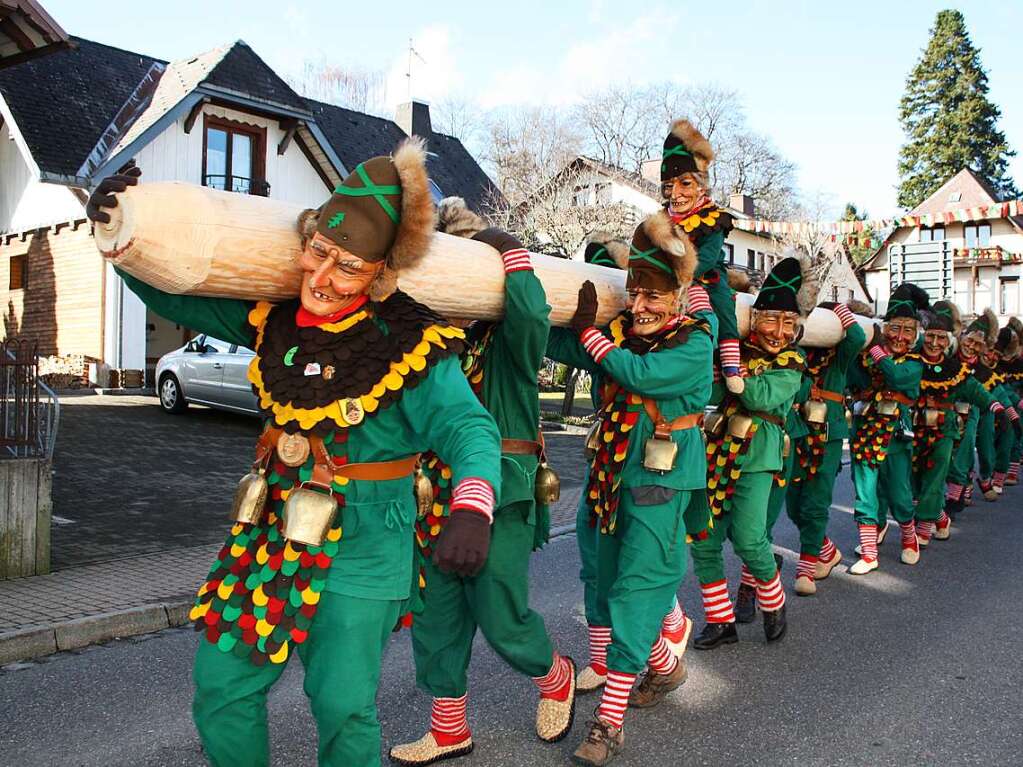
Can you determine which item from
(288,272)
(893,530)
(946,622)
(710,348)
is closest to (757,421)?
(710,348)

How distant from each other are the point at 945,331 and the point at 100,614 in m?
6.51

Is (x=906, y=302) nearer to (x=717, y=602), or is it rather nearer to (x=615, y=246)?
(x=717, y=602)

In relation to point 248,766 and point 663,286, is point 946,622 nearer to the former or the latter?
point 663,286

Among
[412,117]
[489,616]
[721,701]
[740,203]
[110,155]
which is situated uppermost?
[412,117]

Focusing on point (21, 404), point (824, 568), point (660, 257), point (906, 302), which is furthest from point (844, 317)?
point (21, 404)

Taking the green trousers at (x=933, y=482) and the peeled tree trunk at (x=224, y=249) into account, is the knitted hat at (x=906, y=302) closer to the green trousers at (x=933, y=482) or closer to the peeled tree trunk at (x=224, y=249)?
the green trousers at (x=933, y=482)

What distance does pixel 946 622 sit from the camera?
233 inches

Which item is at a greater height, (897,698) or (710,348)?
(710,348)

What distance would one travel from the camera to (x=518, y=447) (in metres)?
3.75

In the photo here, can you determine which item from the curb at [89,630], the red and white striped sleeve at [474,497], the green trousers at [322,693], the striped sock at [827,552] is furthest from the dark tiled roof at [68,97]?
the red and white striped sleeve at [474,497]

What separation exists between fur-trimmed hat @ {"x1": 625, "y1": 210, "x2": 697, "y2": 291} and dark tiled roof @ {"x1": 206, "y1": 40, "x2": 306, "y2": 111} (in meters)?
16.3

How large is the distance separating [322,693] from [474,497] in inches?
28.0

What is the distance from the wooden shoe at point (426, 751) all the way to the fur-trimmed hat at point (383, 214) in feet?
6.05

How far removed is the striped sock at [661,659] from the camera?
4.29 metres
